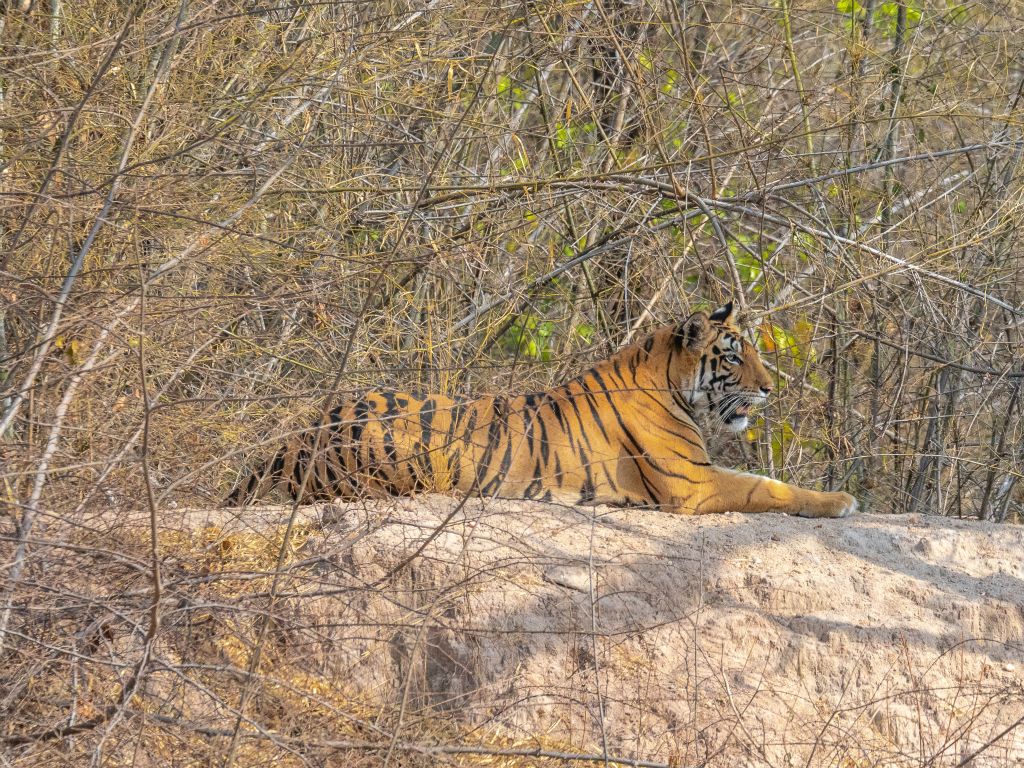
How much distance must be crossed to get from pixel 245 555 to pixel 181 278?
1816 mm

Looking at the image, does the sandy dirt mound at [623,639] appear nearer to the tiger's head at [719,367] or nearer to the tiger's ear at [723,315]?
the tiger's head at [719,367]

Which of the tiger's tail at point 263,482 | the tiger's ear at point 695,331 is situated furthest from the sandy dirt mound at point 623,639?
the tiger's ear at point 695,331

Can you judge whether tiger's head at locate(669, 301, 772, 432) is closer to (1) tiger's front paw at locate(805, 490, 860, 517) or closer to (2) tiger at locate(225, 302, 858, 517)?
(2) tiger at locate(225, 302, 858, 517)

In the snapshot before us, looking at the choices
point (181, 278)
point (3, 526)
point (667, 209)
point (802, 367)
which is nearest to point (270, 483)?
point (181, 278)

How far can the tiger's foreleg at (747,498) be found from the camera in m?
6.43

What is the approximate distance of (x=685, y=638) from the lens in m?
5.22

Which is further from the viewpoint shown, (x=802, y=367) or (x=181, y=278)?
(x=802, y=367)

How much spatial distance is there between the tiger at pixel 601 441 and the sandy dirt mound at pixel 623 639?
1.54 feet

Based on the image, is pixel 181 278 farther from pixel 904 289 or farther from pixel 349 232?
pixel 904 289

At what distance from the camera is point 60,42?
20.4ft

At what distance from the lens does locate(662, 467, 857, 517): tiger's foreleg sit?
6426 mm

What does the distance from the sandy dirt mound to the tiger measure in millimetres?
468

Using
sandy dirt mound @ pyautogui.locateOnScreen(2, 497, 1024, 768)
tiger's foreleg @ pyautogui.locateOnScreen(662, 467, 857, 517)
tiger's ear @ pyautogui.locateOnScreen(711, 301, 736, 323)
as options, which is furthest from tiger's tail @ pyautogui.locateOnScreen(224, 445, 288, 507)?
tiger's ear @ pyautogui.locateOnScreen(711, 301, 736, 323)

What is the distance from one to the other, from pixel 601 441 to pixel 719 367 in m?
0.83
